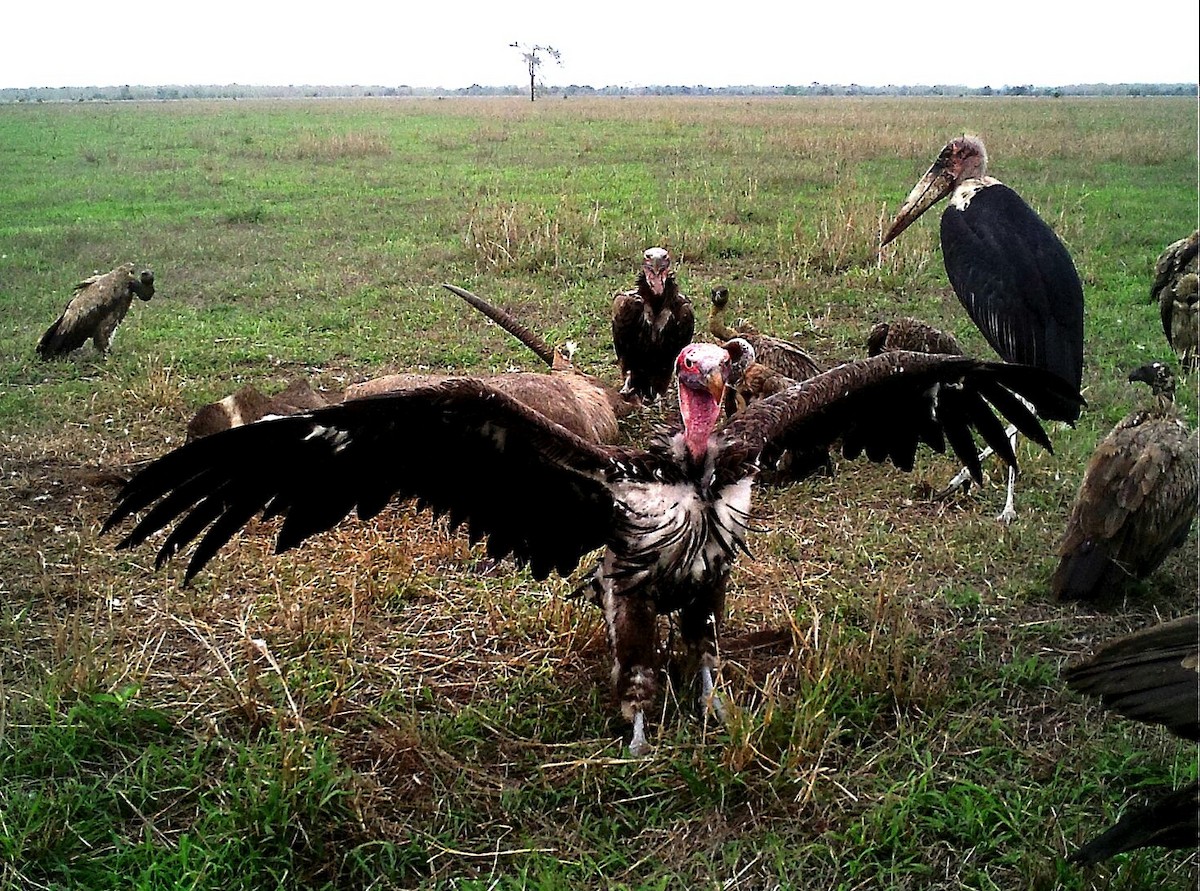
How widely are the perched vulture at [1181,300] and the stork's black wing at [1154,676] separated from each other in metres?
4.13

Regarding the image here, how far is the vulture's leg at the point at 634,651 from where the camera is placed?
3.13 m

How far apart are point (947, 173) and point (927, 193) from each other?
162mm

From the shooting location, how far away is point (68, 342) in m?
6.50

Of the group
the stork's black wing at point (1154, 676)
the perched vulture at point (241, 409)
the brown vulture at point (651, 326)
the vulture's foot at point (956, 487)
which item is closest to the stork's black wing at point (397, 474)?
the stork's black wing at point (1154, 676)

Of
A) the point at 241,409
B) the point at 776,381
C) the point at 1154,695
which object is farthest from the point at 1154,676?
the point at 241,409

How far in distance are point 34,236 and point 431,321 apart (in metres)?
4.51

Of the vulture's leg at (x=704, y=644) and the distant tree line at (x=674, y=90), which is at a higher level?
the distant tree line at (x=674, y=90)

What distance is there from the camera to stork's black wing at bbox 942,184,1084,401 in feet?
15.7

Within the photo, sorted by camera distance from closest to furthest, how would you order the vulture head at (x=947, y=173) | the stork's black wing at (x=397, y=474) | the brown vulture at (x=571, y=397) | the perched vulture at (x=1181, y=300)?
the stork's black wing at (x=397, y=474), the brown vulture at (x=571, y=397), the vulture head at (x=947, y=173), the perched vulture at (x=1181, y=300)

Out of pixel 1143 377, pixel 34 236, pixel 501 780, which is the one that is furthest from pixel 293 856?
pixel 34 236

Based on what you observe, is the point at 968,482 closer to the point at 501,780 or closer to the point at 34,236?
the point at 501,780

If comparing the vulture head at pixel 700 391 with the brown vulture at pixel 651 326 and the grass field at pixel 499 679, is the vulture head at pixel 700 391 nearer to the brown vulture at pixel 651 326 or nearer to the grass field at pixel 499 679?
the grass field at pixel 499 679

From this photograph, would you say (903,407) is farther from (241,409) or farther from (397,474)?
(241,409)

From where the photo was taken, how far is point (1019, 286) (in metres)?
4.84
